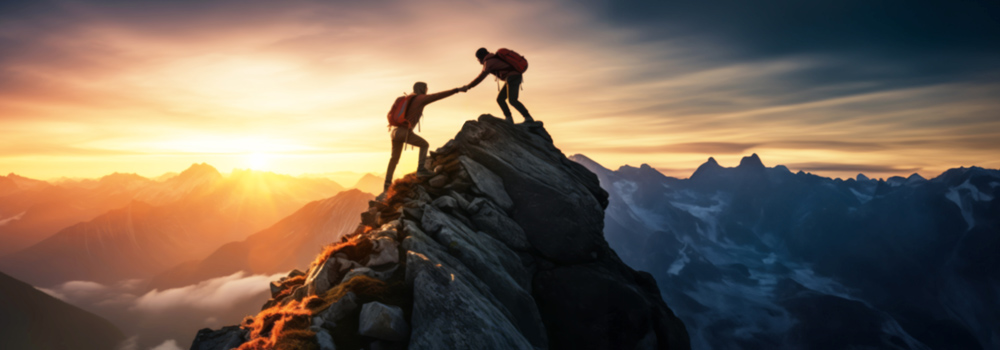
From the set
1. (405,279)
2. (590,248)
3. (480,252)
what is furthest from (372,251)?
(590,248)

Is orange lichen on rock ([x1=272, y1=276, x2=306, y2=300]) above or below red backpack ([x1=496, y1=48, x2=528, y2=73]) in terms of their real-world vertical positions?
below

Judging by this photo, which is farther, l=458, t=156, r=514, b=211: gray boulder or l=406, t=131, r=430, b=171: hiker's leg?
l=406, t=131, r=430, b=171: hiker's leg

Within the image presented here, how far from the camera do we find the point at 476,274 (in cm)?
1374

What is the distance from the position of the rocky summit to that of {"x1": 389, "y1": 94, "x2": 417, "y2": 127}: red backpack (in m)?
2.65

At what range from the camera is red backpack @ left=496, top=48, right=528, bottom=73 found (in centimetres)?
2294

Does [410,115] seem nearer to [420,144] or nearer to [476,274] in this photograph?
[420,144]

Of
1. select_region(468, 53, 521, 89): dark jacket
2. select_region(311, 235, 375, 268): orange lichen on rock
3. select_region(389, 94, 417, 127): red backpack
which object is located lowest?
select_region(311, 235, 375, 268): orange lichen on rock

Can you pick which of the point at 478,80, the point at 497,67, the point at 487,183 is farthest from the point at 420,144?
the point at 497,67

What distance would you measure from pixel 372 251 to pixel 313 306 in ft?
8.21

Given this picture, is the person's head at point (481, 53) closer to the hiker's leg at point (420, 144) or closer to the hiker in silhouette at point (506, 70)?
the hiker in silhouette at point (506, 70)

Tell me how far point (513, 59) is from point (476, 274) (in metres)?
13.9

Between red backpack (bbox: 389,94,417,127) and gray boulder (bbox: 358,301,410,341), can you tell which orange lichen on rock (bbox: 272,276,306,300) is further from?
red backpack (bbox: 389,94,417,127)

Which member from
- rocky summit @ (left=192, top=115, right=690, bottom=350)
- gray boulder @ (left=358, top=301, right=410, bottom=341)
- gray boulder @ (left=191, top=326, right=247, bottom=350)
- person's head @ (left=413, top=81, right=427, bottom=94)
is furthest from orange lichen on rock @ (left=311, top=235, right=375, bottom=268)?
person's head @ (left=413, top=81, right=427, bottom=94)

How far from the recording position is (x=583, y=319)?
17.3m
